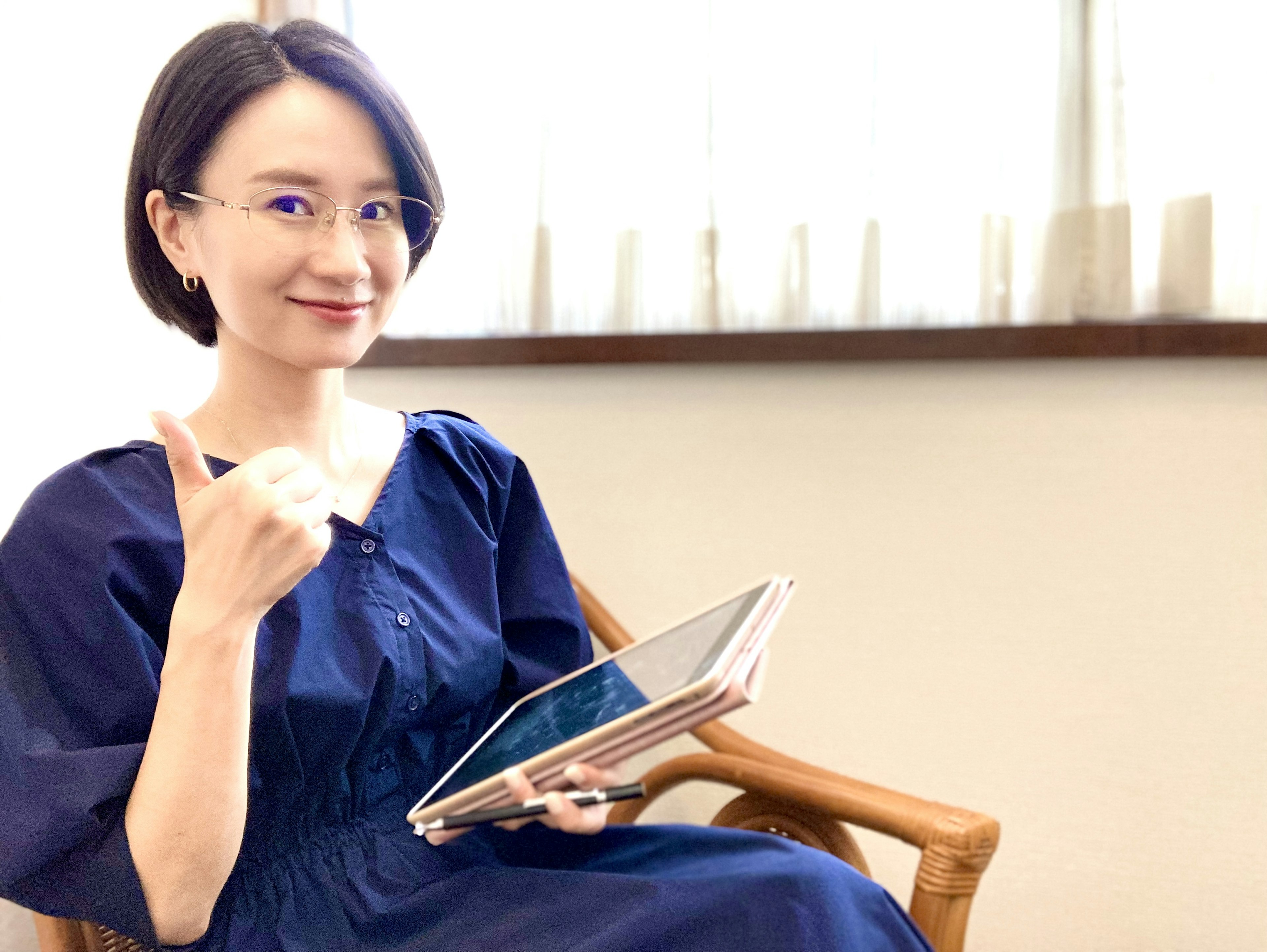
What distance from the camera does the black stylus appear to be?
0.77 m

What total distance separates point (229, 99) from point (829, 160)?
0.85 metres

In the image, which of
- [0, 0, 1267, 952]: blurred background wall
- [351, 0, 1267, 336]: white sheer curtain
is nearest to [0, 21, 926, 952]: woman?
[0, 0, 1267, 952]: blurred background wall

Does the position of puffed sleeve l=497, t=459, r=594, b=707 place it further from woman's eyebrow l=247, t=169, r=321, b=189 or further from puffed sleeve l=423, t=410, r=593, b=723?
woman's eyebrow l=247, t=169, r=321, b=189

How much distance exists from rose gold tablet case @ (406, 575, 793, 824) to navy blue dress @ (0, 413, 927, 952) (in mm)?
113

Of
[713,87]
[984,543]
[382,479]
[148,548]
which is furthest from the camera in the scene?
[713,87]

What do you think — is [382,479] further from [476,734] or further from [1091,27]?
[1091,27]

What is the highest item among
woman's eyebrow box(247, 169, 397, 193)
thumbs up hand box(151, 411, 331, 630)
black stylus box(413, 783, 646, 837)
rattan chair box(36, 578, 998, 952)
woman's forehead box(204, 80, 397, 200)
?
woman's forehead box(204, 80, 397, 200)

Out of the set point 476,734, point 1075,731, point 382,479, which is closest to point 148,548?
point 382,479

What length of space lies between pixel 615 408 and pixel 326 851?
0.84 m

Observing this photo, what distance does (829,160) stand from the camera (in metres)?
1.49

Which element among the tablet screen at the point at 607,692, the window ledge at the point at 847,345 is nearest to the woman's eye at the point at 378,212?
the tablet screen at the point at 607,692

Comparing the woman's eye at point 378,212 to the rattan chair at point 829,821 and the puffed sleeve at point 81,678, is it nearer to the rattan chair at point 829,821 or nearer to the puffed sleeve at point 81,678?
the puffed sleeve at point 81,678

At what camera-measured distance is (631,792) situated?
0.76 m

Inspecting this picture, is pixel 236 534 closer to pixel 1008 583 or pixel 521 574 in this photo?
pixel 521 574
